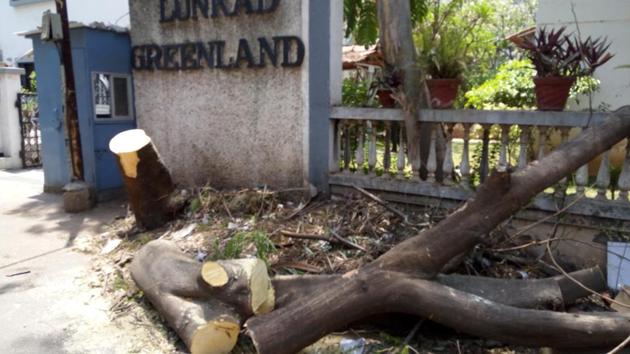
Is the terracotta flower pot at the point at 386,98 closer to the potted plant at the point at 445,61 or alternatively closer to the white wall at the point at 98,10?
the potted plant at the point at 445,61

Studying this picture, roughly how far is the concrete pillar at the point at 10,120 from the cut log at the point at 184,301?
7.77 m

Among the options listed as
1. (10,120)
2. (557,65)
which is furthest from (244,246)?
(10,120)

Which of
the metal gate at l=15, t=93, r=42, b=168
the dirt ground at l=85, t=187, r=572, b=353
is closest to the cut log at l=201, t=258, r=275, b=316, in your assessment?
the dirt ground at l=85, t=187, r=572, b=353

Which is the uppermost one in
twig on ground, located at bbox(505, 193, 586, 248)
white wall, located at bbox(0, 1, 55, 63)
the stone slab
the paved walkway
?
white wall, located at bbox(0, 1, 55, 63)

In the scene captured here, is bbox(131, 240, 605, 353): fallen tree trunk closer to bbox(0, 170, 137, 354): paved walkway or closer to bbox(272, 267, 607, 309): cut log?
bbox(272, 267, 607, 309): cut log

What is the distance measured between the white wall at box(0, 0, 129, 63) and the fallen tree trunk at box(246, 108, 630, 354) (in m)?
14.8

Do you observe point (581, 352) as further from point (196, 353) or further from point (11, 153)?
point (11, 153)

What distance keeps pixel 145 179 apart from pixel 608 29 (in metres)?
6.96

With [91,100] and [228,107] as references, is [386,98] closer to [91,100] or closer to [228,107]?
[228,107]

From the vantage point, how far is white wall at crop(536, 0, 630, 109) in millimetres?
7445

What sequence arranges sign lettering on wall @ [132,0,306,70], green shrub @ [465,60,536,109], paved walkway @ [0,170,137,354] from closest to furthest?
paved walkway @ [0,170,137,354] < sign lettering on wall @ [132,0,306,70] < green shrub @ [465,60,536,109]

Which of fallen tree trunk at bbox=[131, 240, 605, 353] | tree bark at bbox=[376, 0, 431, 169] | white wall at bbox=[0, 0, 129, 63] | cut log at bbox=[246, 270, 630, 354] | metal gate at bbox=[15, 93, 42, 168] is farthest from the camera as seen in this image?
white wall at bbox=[0, 0, 129, 63]

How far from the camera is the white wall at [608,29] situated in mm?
7445

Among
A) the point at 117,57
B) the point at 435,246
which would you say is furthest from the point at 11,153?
the point at 435,246
